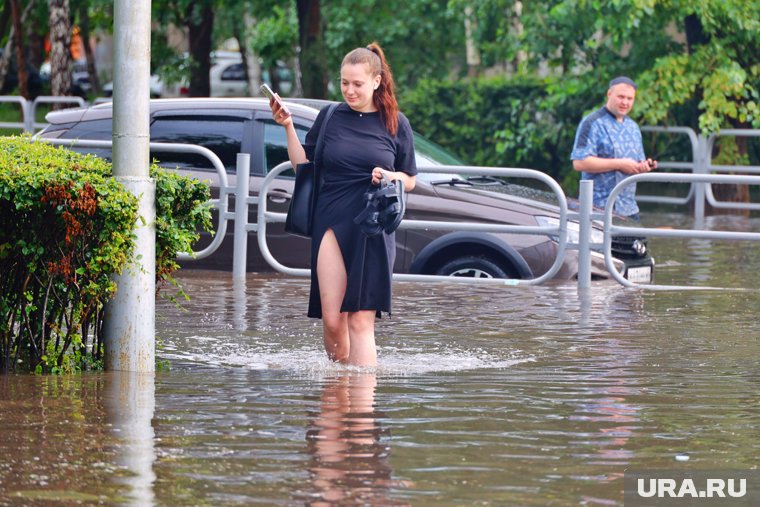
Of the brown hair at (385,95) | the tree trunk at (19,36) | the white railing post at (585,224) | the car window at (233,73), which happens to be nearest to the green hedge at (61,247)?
the brown hair at (385,95)

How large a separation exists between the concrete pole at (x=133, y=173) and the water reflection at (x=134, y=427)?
0.61 feet

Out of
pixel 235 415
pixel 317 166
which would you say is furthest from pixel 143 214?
pixel 235 415

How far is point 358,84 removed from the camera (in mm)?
7363

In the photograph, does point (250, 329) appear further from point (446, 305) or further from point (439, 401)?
point (439, 401)

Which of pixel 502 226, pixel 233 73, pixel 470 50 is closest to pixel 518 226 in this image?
pixel 502 226

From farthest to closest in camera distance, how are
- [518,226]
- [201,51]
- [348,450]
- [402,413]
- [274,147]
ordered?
[201,51] → [274,147] → [518,226] → [402,413] → [348,450]

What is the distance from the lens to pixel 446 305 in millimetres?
10844

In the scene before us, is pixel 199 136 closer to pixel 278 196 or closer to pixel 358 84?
pixel 278 196

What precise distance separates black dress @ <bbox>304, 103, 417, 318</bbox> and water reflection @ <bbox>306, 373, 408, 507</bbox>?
0.47m

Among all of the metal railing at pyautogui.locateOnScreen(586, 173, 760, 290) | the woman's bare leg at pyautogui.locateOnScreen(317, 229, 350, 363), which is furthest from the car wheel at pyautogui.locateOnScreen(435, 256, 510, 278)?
the woman's bare leg at pyautogui.locateOnScreen(317, 229, 350, 363)

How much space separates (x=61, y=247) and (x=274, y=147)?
5287mm

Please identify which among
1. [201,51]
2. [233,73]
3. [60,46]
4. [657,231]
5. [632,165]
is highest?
[233,73]

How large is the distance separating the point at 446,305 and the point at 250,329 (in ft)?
6.04

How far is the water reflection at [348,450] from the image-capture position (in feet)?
17.4
